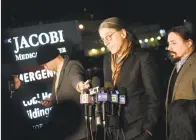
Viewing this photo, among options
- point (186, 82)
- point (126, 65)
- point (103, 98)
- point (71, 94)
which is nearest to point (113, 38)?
point (126, 65)

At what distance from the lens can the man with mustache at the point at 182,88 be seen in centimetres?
216

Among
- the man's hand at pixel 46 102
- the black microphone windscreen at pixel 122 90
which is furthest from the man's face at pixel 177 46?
the man's hand at pixel 46 102

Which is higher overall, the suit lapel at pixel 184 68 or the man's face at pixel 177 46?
the man's face at pixel 177 46

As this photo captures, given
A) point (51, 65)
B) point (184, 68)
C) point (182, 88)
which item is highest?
point (51, 65)

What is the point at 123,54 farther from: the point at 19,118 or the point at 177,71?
the point at 19,118

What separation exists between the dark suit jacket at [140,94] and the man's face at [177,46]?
0.25 meters

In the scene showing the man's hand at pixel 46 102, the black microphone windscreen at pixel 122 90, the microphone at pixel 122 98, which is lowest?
the man's hand at pixel 46 102

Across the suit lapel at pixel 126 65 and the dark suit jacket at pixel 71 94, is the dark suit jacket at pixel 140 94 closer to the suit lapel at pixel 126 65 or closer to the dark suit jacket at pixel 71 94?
the suit lapel at pixel 126 65

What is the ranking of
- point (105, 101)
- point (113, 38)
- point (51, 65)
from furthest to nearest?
point (51, 65)
point (113, 38)
point (105, 101)

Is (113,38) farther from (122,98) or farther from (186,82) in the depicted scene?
(186,82)

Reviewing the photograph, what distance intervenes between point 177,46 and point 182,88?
1.14 feet

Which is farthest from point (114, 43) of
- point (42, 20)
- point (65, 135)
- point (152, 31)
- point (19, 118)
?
point (152, 31)

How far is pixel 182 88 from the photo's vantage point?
2.26m

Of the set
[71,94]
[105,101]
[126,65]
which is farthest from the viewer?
[71,94]
